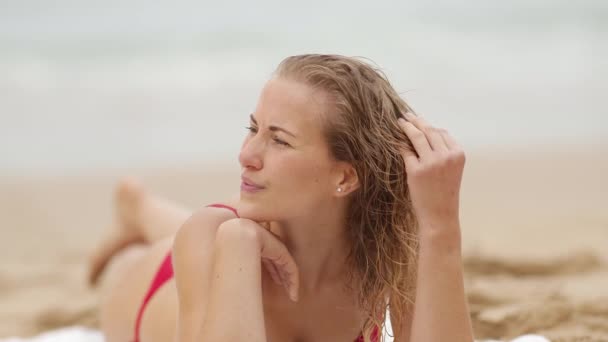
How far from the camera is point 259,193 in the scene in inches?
88.2

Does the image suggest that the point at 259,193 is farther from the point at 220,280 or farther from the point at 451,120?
the point at 451,120

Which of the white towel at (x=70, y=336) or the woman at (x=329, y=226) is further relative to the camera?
the white towel at (x=70, y=336)

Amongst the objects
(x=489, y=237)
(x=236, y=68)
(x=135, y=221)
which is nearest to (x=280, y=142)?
(x=135, y=221)

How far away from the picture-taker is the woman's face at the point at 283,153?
221cm

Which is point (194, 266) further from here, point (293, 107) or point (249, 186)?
point (293, 107)

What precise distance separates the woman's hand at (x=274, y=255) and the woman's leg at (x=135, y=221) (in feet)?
5.19

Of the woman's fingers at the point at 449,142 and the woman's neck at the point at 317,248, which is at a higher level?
the woman's fingers at the point at 449,142

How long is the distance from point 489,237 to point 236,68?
261 inches

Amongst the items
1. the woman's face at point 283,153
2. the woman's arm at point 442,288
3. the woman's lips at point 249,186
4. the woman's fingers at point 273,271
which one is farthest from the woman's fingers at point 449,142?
the woman's fingers at point 273,271

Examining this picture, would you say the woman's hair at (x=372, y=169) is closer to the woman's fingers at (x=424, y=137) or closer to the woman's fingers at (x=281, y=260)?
the woman's fingers at (x=424, y=137)

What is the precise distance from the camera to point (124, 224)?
14.3ft

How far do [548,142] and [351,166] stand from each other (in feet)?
21.8

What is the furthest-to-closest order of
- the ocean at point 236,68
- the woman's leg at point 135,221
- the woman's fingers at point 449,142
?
the ocean at point 236,68, the woman's leg at point 135,221, the woman's fingers at point 449,142

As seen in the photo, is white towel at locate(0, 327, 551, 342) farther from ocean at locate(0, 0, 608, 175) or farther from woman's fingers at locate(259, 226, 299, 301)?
ocean at locate(0, 0, 608, 175)
